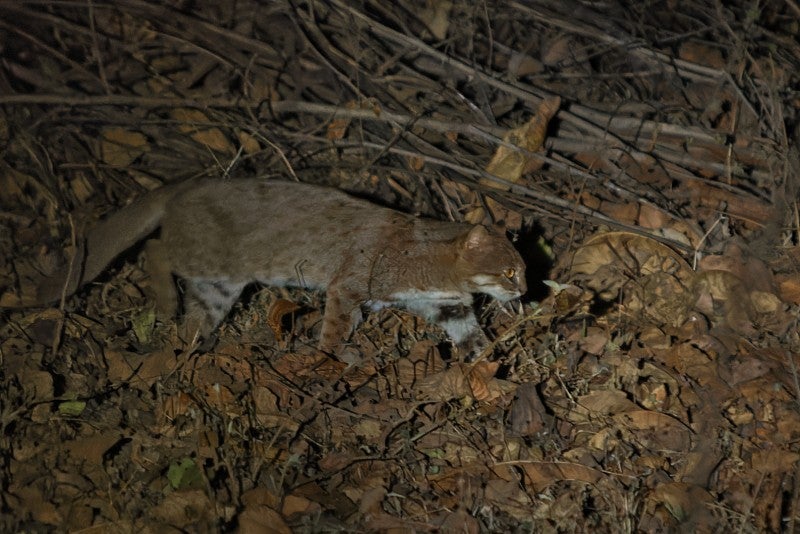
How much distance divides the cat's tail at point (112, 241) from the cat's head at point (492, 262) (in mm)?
2049

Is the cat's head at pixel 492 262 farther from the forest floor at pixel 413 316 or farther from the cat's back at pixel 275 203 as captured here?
the cat's back at pixel 275 203

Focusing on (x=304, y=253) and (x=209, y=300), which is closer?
(x=304, y=253)

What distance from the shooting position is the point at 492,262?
16.2 feet

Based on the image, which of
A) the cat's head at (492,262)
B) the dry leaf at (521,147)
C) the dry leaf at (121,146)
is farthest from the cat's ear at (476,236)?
the dry leaf at (121,146)

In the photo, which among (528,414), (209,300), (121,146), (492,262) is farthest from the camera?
(121,146)

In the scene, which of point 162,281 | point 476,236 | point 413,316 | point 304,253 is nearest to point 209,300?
point 162,281

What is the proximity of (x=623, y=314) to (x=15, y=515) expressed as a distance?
3.66 meters

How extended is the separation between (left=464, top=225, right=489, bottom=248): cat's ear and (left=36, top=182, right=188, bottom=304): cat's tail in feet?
6.66

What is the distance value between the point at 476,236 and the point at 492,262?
0.60 feet

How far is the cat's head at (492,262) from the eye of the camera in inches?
194

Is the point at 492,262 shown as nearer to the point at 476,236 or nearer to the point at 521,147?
the point at 476,236

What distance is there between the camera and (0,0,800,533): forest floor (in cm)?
409

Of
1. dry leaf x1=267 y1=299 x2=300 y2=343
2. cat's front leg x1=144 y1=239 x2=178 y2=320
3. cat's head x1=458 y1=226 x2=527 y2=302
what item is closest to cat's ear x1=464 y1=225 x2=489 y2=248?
cat's head x1=458 y1=226 x2=527 y2=302

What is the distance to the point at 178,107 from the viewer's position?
6297 millimetres
